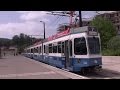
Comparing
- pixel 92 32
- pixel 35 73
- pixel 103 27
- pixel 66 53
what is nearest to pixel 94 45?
pixel 92 32

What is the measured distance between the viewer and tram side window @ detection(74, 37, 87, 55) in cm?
1975

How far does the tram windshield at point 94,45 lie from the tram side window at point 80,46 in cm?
34

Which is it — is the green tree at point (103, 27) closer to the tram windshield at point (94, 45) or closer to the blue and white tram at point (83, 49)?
the blue and white tram at point (83, 49)

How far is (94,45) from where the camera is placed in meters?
20.2

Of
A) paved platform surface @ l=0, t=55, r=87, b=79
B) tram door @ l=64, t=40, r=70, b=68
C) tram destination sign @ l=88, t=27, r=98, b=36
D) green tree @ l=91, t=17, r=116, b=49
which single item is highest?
green tree @ l=91, t=17, r=116, b=49

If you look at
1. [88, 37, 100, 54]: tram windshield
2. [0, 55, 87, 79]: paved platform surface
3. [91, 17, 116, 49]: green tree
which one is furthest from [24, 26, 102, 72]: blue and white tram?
[91, 17, 116, 49]: green tree

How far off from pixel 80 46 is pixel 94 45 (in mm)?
917

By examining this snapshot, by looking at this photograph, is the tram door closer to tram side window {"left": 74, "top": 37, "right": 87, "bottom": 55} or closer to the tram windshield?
tram side window {"left": 74, "top": 37, "right": 87, "bottom": 55}

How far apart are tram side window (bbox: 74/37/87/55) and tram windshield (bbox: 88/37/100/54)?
13.4 inches

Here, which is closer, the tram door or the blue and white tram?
the blue and white tram

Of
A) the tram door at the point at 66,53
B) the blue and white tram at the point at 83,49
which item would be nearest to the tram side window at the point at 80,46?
the blue and white tram at the point at 83,49
